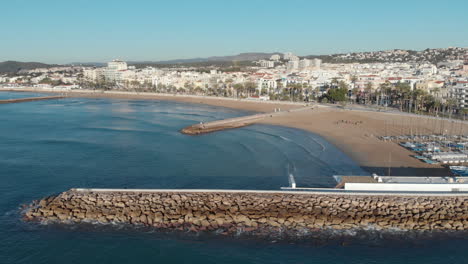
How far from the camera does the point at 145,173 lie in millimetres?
20422

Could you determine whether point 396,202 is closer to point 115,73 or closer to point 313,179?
point 313,179

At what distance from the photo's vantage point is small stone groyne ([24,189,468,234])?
1426cm

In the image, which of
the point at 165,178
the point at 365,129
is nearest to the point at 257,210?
the point at 165,178

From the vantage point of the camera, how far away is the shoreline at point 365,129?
68.1 feet

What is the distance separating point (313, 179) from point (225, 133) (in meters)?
15.4

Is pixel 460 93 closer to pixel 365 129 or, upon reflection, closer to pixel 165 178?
pixel 365 129

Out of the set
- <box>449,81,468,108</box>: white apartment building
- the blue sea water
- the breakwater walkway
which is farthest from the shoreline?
<box>449,81,468,108</box>: white apartment building

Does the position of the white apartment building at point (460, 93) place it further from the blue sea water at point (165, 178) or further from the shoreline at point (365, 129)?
the blue sea water at point (165, 178)

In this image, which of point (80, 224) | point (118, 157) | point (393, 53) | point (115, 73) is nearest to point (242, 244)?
point (80, 224)

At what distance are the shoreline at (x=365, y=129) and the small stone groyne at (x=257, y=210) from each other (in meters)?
4.96

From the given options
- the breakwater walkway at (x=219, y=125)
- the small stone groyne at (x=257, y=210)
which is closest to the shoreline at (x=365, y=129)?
the breakwater walkway at (x=219, y=125)

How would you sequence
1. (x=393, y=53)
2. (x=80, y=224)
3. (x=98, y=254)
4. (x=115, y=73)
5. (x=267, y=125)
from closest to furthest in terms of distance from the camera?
1. (x=98, y=254)
2. (x=80, y=224)
3. (x=267, y=125)
4. (x=115, y=73)
5. (x=393, y=53)

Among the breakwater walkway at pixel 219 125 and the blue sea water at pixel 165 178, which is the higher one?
the breakwater walkway at pixel 219 125

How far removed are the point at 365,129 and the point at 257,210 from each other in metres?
20.3
